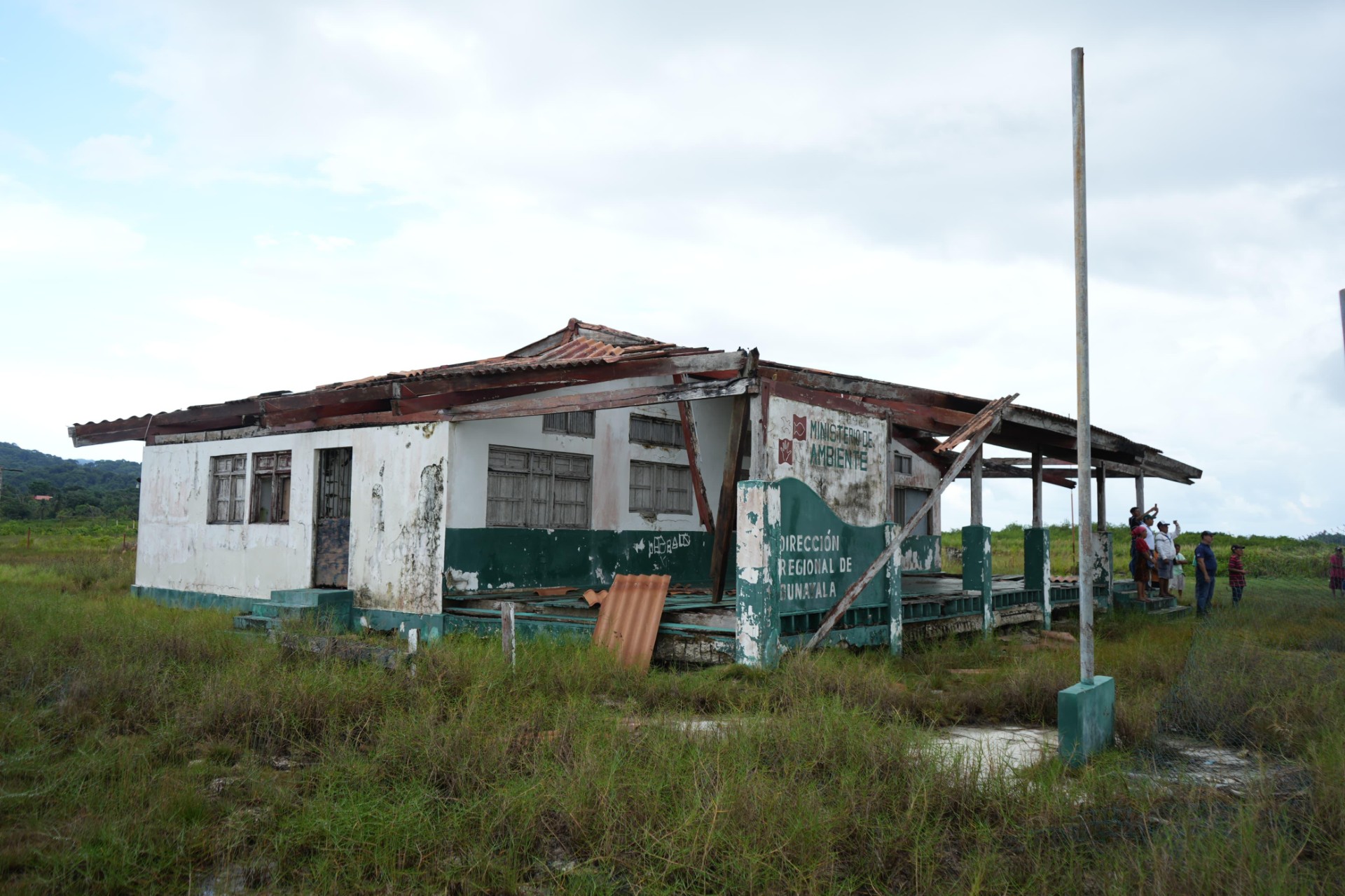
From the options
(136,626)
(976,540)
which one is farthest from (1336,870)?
(136,626)

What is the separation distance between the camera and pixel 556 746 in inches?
230

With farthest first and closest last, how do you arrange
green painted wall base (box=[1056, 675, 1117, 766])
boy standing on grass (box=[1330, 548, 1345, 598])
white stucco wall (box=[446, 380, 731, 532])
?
boy standing on grass (box=[1330, 548, 1345, 598]) < white stucco wall (box=[446, 380, 731, 532]) < green painted wall base (box=[1056, 675, 1117, 766])

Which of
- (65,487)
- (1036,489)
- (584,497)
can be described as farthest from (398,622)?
(65,487)

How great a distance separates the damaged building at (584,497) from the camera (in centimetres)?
999

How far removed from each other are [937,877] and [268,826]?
331cm

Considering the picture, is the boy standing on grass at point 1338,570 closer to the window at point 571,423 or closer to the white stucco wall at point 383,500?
the white stucco wall at point 383,500

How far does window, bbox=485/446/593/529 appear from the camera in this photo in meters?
13.5

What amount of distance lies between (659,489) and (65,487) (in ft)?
250

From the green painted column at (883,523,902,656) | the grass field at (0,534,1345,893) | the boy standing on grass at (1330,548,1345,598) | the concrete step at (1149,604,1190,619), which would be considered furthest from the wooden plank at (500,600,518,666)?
the boy standing on grass at (1330,548,1345,598)

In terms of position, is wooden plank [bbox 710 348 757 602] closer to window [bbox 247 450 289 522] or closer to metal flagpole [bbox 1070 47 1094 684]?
metal flagpole [bbox 1070 47 1094 684]

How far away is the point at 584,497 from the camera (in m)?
15.0

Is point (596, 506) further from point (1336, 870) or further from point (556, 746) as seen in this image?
point (1336, 870)

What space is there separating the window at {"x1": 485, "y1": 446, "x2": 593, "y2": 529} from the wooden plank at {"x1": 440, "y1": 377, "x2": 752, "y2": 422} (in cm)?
99

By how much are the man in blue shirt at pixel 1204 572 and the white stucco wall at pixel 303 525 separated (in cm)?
1235
